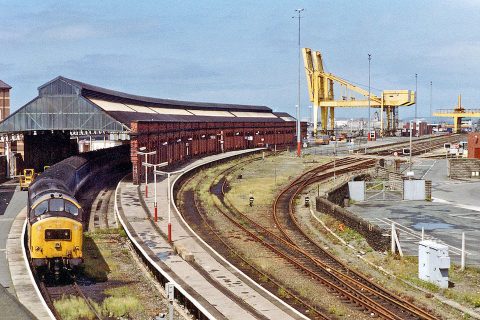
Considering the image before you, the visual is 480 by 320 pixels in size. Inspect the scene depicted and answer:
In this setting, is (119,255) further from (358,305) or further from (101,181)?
(101,181)

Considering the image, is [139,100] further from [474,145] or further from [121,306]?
[121,306]

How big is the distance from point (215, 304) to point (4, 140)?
47.1 metres

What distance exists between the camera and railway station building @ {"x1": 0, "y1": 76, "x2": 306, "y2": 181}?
56812mm

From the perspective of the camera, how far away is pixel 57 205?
26.0 metres

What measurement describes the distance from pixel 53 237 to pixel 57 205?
1.57 m

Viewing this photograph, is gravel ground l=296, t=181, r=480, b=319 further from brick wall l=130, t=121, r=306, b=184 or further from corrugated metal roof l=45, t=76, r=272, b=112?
corrugated metal roof l=45, t=76, r=272, b=112

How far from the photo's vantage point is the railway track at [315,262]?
21719mm

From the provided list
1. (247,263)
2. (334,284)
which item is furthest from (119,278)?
(334,284)

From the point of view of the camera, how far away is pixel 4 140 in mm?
61938

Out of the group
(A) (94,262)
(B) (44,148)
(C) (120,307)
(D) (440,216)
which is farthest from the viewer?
(B) (44,148)

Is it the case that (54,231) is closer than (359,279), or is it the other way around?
(54,231)

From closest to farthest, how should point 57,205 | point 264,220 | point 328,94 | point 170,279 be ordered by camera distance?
point 170,279 → point 57,205 → point 264,220 → point 328,94

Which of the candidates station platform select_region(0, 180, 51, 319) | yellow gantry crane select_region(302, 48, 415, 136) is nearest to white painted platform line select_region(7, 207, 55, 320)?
station platform select_region(0, 180, 51, 319)

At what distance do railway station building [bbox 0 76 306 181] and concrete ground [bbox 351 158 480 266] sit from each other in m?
23.0
